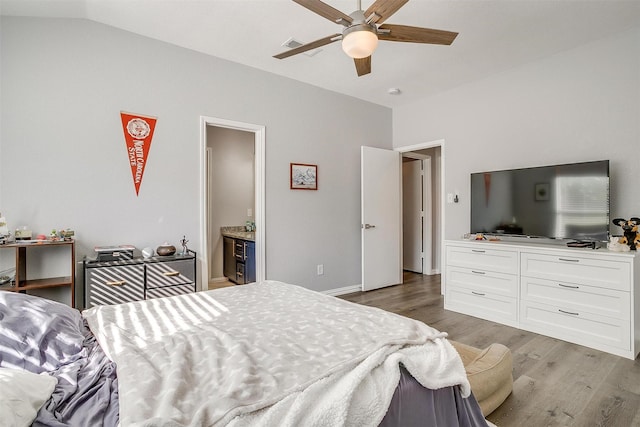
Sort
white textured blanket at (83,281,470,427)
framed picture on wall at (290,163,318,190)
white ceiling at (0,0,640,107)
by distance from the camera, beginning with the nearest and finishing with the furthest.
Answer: white textured blanket at (83,281,470,427)
white ceiling at (0,0,640,107)
framed picture on wall at (290,163,318,190)

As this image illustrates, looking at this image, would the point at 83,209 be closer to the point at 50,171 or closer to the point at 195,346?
the point at 50,171

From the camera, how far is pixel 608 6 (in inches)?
99.3

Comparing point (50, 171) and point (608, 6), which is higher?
point (608, 6)

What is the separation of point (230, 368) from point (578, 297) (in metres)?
3.04

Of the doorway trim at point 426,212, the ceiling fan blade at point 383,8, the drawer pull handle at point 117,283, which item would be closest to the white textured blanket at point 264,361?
the drawer pull handle at point 117,283

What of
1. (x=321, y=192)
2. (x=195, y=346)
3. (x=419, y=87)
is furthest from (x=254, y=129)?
(x=195, y=346)

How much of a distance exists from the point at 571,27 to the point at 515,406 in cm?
309

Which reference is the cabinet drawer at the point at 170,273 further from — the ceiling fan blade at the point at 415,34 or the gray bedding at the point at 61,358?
the ceiling fan blade at the point at 415,34

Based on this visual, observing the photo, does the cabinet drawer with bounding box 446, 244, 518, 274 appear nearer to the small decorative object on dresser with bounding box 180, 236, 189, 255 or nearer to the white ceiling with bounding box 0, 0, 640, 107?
the white ceiling with bounding box 0, 0, 640, 107

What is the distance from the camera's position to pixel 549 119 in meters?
3.36

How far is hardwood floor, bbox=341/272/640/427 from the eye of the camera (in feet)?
5.93

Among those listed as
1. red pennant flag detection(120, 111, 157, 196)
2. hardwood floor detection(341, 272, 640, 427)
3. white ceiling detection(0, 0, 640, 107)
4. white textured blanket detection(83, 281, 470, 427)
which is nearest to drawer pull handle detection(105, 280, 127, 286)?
red pennant flag detection(120, 111, 157, 196)

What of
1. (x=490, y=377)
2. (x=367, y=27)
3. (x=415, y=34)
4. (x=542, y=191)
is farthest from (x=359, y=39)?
(x=542, y=191)

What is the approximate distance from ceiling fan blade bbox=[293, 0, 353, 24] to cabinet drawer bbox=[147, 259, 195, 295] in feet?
7.50
